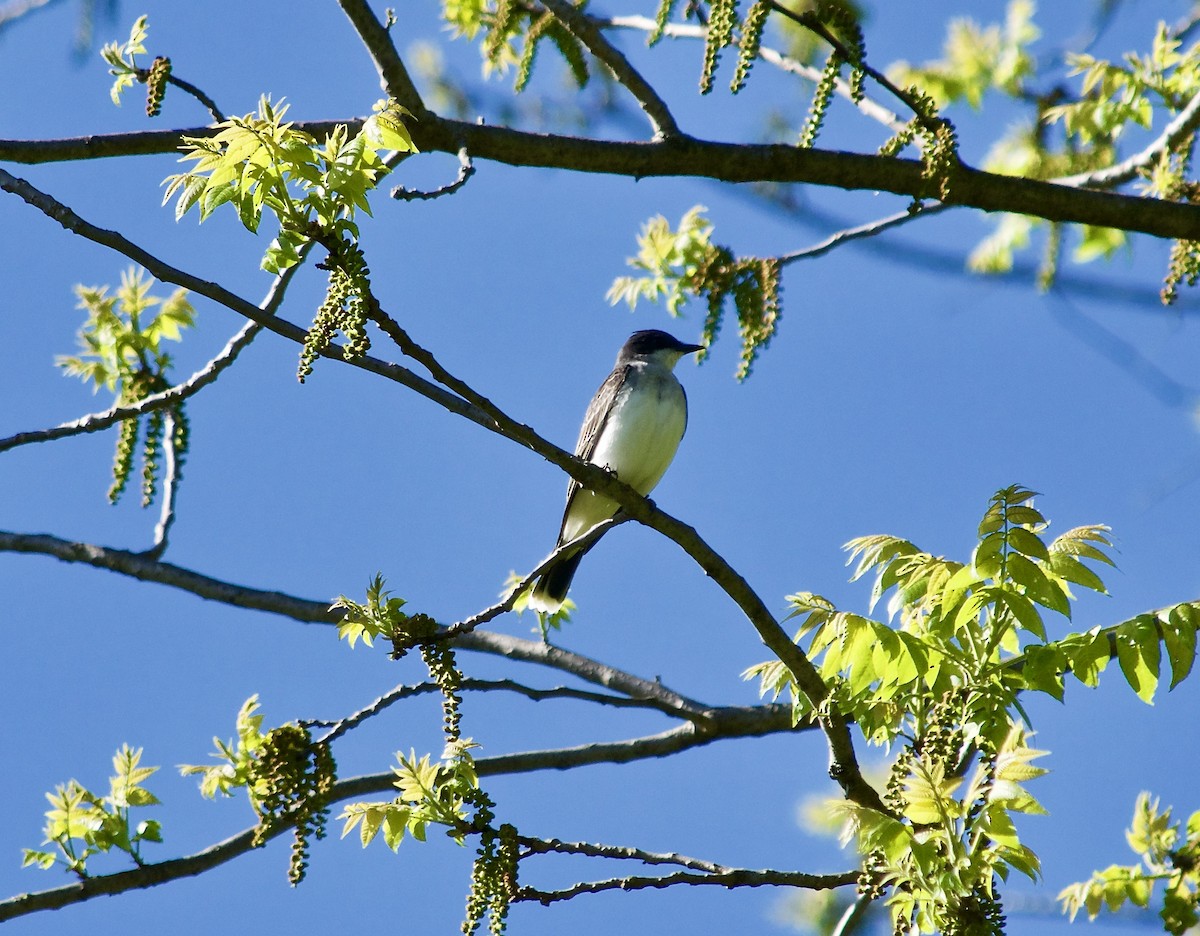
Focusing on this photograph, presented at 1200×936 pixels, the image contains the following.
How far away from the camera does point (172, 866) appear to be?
5324 mm

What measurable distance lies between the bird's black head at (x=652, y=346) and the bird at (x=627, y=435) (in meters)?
0.17

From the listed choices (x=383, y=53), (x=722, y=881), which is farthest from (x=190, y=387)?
(x=722, y=881)

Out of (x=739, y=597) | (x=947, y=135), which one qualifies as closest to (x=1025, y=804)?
(x=739, y=597)

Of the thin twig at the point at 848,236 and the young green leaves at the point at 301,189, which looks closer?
the young green leaves at the point at 301,189

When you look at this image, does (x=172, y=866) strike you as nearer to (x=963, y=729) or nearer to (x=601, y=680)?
(x=601, y=680)

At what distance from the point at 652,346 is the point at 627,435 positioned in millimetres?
1270

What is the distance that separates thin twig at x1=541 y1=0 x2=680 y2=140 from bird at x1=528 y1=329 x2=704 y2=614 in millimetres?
2255

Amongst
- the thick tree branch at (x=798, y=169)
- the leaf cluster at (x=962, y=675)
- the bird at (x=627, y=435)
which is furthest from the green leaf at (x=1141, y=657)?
the bird at (x=627, y=435)

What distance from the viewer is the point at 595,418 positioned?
8.47 meters

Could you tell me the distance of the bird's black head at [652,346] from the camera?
8.92m

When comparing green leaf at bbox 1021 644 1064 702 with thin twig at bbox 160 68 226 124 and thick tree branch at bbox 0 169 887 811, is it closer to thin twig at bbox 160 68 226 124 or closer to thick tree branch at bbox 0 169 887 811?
thick tree branch at bbox 0 169 887 811


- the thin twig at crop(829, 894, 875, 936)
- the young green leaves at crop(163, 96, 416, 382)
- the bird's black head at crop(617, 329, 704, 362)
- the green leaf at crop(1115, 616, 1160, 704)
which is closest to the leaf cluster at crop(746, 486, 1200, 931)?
the green leaf at crop(1115, 616, 1160, 704)

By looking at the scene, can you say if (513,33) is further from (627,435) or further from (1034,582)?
(1034,582)

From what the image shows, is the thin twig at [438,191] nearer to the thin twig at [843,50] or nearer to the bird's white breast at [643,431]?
the thin twig at [843,50]
